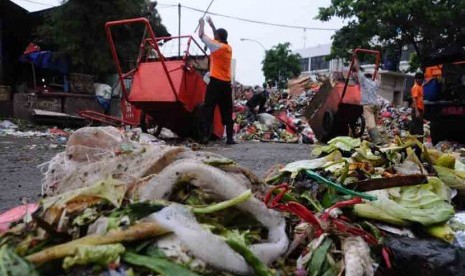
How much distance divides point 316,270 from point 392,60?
76.1 feet

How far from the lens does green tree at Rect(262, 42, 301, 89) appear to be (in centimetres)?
4072

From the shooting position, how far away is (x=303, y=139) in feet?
33.7

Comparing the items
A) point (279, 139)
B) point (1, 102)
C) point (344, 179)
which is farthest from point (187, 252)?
point (1, 102)

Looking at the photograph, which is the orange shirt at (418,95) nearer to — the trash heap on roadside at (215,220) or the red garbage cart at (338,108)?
the red garbage cart at (338,108)

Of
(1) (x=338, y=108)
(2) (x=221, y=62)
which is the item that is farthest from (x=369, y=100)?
(2) (x=221, y=62)

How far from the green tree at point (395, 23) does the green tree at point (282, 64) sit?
57.0 feet

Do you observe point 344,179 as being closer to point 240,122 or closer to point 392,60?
point 240,122

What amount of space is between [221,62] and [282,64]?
34353mm

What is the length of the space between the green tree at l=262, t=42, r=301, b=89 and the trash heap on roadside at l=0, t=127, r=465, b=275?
38.1 m

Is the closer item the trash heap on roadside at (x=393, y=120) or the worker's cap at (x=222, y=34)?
the worker's cap at (x=222, y=34)

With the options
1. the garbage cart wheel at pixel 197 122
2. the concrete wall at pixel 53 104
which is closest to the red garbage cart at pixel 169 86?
the garbage cart wheel at pixel 197 122

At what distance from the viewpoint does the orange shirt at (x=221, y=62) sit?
7.04 m

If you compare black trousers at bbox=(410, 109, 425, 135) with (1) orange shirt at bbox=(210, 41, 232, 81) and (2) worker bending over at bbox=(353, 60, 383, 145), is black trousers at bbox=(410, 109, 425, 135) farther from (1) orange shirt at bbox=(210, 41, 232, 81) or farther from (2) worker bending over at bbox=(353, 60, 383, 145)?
(1) orange shirt at bbox=(210, 41, 232, 81)

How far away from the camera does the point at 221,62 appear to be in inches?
279
